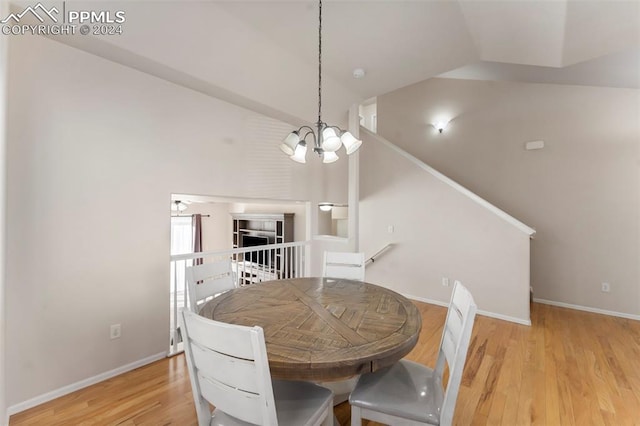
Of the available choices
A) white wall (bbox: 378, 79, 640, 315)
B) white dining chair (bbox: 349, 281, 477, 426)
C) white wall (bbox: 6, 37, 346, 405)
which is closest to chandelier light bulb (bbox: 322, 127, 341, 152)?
white dining chair (bbox: 349, 281, 477, 426)

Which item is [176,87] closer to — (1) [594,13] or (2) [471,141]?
(1) [594,13]

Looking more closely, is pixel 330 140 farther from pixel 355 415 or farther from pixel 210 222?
pixel 210 222

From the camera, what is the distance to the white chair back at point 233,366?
0.95 meters

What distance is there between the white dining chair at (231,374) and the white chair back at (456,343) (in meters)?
0.59

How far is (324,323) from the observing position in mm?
1452

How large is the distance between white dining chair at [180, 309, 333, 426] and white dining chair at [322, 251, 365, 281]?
56.8 inches

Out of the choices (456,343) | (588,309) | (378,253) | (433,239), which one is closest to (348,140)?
(456,343)

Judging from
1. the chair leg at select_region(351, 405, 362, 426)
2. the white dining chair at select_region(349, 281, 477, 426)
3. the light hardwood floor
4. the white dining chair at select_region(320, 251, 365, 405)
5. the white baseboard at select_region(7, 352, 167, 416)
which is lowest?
the light hardwood floor

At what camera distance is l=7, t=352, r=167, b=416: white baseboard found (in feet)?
6.09

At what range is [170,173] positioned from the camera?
2.60 meters

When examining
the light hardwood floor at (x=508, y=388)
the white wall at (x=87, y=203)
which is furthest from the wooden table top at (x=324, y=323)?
the white wall at (x=87, y=203)

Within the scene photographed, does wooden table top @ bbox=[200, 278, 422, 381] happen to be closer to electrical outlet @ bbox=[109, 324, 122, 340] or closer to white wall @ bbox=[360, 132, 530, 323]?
electrical outlet @ bbox=[109, 324, 122, 340]

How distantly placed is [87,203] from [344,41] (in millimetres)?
2811

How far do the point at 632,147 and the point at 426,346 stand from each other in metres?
3.75
